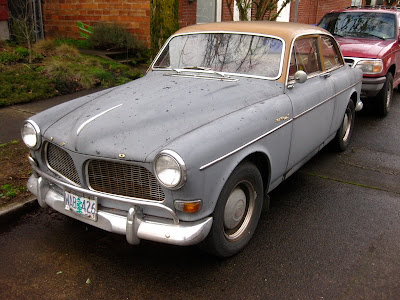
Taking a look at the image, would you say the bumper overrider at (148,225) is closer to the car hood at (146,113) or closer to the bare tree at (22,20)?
the car hood at (146,113)

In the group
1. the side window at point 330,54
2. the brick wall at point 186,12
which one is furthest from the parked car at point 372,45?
the brick wall at point 186,12

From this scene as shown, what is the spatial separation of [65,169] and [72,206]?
0.95 ft

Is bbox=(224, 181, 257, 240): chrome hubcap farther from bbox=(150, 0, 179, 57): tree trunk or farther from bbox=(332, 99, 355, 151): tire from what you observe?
bbox=(150, 0, 179, 57): tree trunk

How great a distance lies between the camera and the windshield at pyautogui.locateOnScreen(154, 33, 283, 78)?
155 inches

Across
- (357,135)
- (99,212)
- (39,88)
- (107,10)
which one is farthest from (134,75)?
(99,212)

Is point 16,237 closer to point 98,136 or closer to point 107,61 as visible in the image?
point 98,136

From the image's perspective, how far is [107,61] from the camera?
925 cm

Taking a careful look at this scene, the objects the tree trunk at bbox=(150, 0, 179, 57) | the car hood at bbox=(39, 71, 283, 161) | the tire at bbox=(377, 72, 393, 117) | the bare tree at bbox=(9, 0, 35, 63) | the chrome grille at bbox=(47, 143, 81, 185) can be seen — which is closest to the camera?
the car hood at bbox=(39, 71, 283, 161)

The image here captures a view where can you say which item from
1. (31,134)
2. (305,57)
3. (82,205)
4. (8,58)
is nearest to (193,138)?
(82,205)

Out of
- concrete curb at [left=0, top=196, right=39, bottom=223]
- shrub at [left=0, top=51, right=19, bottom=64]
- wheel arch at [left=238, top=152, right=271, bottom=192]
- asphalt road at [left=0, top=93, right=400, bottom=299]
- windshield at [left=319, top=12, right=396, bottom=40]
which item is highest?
windshield at [left=319, top=12, right=396, bottom=40]

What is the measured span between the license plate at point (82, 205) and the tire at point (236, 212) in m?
0.79

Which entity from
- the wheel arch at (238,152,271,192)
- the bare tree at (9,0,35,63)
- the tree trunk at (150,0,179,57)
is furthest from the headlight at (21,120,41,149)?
the bare tree at (9,0,35,63)

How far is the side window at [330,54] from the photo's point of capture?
4.80m

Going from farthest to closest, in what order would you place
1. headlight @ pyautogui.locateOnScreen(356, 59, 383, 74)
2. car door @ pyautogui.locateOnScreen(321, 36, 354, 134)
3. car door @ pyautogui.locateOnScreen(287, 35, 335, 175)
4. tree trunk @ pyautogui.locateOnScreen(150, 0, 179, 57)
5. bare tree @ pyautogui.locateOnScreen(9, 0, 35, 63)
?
bare tree @ pyautogui.locateOnScreen(9, 0, 35, 63) < headlight @ pyautogui.locateOnScreen(356, 59, 383, 74) < tree trunk @ pyautogui.locateOnScreen(150, 0, 179, 57) < car door @ pyautogui.locateOnScreen(321, 36, 354, 134) < car door @ pyautogui.locateOnScreen(287, 35, 335, 175)
